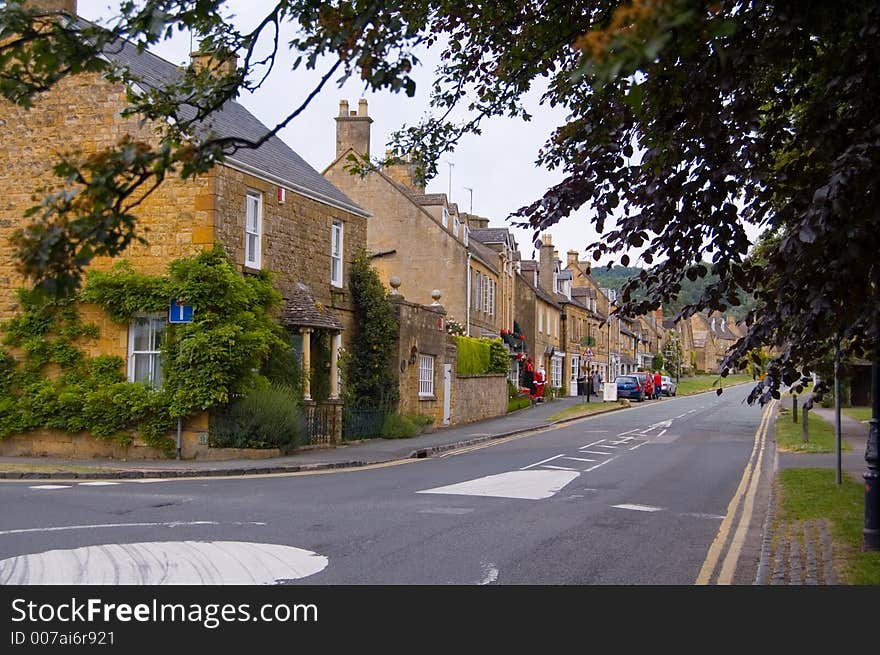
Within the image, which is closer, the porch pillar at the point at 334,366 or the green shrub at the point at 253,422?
the green shrub at the point at 253,422

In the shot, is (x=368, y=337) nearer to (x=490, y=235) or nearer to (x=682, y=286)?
(x=682, y=286)

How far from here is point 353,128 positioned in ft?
129

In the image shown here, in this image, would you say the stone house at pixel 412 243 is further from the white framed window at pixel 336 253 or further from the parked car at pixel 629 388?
the parked car at pixel 629 388

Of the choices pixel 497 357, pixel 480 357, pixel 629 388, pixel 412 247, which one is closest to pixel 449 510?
pixel 480 357

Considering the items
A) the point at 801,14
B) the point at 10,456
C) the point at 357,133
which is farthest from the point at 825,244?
the point at 357,133

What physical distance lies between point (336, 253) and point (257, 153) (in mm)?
3872

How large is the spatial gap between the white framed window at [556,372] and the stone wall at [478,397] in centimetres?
2199

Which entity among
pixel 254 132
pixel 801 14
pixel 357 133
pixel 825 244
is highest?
pixel 357 133

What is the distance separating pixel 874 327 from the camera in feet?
20.7

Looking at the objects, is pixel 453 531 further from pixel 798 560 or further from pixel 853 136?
pixel 853 136

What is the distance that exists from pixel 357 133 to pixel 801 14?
3458 centimetres

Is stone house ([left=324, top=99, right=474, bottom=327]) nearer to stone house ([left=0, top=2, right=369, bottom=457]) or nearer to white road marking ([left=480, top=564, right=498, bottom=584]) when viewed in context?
stone house ([left=0, top=2, right=369, bottom=457])

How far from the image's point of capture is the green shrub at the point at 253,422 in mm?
19516

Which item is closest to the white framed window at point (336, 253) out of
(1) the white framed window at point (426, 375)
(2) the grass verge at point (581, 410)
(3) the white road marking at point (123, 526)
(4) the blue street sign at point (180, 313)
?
(1) the white framed window at point (426, 375)
